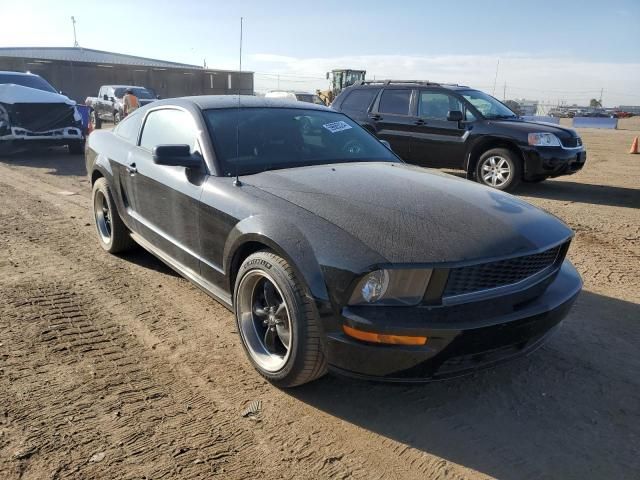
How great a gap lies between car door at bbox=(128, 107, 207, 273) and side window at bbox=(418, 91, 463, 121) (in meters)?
5.96

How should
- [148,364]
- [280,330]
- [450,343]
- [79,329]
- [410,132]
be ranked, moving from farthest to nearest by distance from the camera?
[410,132] → [79,329] → [148,364] → [280,330] → [450,343]

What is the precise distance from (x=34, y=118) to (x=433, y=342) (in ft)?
38.6

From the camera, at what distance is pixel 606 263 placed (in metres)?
4.87

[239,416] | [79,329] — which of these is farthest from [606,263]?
[79,329]

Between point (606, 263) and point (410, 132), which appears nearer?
point (606, 263)

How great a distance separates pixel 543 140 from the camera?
7867 mm

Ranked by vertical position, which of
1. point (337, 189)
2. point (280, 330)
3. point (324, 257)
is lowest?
point (280, 330)

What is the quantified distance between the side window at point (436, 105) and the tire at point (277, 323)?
7.00 m

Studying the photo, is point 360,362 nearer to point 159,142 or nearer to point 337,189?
point 337,189

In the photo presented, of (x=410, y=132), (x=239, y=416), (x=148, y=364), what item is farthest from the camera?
(x=410, y=132)

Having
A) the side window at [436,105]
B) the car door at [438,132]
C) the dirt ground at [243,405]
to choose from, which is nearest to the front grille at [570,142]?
the car door at [438,132]

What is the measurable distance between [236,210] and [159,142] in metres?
1.51

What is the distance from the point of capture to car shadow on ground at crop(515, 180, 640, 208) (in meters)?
7.87

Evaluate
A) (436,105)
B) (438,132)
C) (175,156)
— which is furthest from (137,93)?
(175,156)
